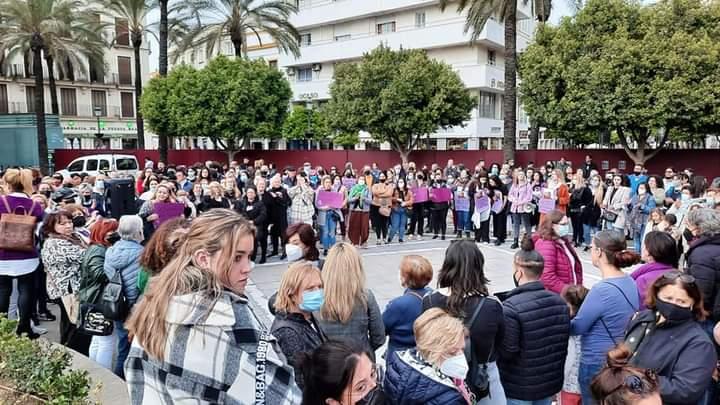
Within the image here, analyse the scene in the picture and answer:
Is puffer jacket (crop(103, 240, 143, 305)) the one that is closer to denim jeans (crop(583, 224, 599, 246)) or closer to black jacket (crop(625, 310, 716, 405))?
black jacket (crop(625, 310, 716, 405))

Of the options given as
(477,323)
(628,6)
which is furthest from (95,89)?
(477,323)

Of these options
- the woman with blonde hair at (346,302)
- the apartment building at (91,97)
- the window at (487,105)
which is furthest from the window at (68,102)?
the woman with blonde hair at (346,302)

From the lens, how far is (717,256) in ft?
14.0

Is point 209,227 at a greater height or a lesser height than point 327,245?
greater

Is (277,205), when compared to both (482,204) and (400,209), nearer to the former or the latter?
(400,209)

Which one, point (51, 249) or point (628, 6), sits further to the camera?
point (628, 6)

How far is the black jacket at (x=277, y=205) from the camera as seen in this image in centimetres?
1116

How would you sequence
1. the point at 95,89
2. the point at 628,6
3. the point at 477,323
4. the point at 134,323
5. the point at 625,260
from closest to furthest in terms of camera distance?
the point at 134,323 → the point at 477,323 → the point at 625,260 → the point at 628,6 → the point at 95,89

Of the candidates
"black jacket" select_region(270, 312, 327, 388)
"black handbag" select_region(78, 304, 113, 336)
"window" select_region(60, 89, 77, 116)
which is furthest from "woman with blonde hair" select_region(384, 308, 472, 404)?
"window" select_region(60, 89, 77, 116)

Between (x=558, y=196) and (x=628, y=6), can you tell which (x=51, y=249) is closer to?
(x=558, y=196)

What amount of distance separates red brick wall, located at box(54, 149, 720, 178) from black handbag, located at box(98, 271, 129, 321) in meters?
23.2

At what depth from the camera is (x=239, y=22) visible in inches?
1149

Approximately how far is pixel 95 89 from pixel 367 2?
28.1 m

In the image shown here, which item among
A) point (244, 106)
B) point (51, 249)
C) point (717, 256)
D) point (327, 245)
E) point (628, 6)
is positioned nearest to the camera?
point (717, 256)
